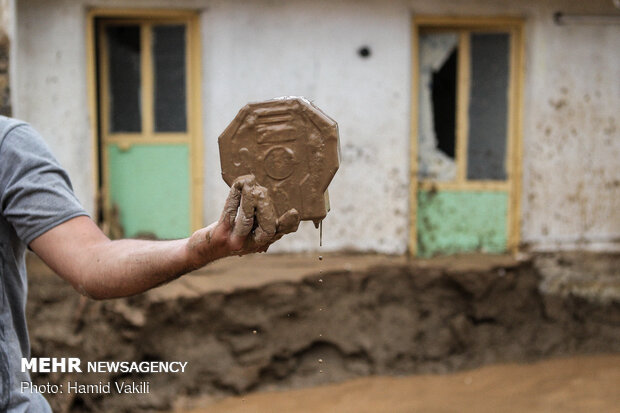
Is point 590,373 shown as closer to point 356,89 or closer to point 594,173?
point 594,173

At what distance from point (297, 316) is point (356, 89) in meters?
2.13

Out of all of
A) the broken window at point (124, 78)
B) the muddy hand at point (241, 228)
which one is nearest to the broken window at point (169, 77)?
the broken window at point (124, 78)

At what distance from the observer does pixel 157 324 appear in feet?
18.8

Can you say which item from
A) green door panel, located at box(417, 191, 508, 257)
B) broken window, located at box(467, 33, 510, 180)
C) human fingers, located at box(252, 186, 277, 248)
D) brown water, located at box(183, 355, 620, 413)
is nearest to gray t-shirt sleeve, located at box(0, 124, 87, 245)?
human fingers, located at box(252, 186, 277, 248)

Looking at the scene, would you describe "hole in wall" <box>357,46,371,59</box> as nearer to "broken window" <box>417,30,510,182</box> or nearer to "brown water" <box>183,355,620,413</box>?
"broken window" <box>417,30,510,182</box>

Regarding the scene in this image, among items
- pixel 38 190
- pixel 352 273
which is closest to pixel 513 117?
pixel 352 273

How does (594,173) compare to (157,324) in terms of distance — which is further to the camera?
(594,173)

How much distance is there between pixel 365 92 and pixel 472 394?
2.85m

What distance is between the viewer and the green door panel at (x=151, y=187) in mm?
6359

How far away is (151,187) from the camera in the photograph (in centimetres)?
638

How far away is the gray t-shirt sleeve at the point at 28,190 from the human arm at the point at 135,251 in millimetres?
25

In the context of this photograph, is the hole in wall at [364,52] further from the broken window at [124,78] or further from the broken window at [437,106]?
the broken window at [124,78]

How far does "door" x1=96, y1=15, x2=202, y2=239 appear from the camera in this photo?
20.7ft

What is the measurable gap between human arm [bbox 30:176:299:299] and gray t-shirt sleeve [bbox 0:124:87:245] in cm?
3
